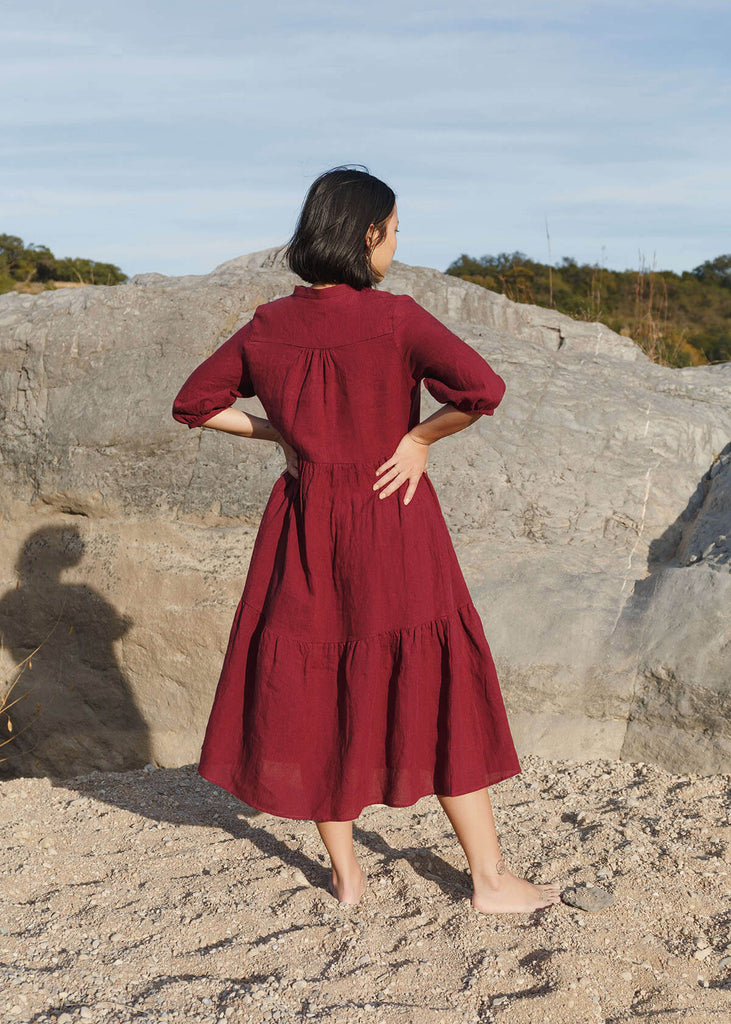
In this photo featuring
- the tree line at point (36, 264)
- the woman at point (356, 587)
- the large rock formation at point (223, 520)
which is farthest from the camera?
the tree line at point (36, 264)

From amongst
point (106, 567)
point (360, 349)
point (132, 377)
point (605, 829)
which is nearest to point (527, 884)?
point (605, 829)

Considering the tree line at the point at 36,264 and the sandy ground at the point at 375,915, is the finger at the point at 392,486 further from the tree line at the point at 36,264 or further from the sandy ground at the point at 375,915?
the tree line at the point at 36,264

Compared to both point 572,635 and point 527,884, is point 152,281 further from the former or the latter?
point 527,884

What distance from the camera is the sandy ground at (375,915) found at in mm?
2191

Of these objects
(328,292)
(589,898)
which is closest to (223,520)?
(328,292)

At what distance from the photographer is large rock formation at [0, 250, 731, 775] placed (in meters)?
3.80

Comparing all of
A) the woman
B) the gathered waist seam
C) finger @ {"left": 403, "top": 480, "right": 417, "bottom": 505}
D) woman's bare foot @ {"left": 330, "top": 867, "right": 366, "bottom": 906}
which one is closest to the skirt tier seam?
the woman

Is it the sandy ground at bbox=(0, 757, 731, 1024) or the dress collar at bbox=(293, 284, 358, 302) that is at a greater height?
the dress collar at bbox=(293, 284, 358, 302)

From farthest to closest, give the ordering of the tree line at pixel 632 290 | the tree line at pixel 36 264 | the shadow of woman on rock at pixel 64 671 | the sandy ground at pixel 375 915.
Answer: the tree line at pixel 36 264
the tree line at pixel 632 290
the shadow of woman on rock at pixel 64 671
the sandy ground at pixel 375 915

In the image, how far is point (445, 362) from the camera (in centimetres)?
227

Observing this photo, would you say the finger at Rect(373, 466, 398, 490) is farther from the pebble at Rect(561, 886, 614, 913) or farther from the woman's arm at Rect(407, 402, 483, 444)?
the pebble at Rect(561, 886, 614, 913)

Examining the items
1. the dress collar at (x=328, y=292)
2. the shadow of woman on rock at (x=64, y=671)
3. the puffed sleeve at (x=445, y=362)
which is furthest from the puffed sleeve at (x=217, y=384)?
the shadow of woman on rock at (x=64, y=671)

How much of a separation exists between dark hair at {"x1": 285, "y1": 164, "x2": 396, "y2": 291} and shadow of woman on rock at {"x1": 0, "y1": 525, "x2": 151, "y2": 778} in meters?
2.60

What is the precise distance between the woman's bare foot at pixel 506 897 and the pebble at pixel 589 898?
4 cm
